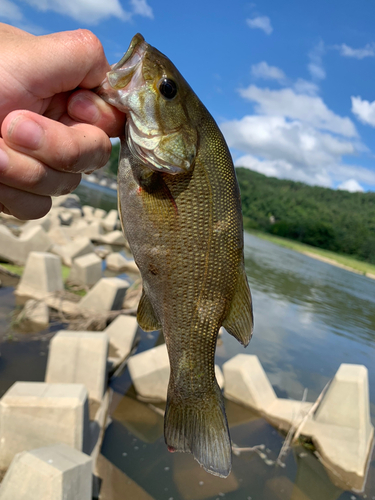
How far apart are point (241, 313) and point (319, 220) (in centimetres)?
8366

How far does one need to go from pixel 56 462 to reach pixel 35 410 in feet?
3.61

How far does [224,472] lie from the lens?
1888 mm

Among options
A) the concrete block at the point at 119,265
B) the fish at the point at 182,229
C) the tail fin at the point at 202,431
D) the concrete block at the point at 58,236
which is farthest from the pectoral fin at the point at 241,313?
the concrete block at the point at 58,236

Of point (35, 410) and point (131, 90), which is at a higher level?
point (131, 90)

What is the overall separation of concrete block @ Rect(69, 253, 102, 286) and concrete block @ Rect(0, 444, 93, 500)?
25.5ft

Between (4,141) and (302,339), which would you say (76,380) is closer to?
(4,141)

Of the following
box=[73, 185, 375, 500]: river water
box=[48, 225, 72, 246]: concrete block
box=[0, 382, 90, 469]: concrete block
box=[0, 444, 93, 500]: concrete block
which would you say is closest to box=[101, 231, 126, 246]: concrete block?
box=[48, 225, 72, 246]: concrete block

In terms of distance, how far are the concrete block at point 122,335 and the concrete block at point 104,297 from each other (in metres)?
0.97

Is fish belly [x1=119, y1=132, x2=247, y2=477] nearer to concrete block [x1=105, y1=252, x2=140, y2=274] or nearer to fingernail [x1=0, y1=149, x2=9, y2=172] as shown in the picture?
fingernail [x1=0, y1=149, x2=9, y2=172]

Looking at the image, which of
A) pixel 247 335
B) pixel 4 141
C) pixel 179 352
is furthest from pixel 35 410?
pixel 4 141

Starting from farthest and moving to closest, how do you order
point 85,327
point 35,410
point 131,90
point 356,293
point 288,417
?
point 356,293 → point 85,327 → point 288,417 → point 35,410 → point 131,90

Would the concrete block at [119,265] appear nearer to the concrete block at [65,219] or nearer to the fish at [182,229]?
the concrete block at [65,219]

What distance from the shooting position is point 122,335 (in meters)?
7.71

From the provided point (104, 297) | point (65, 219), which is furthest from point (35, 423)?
point (65, 219)
